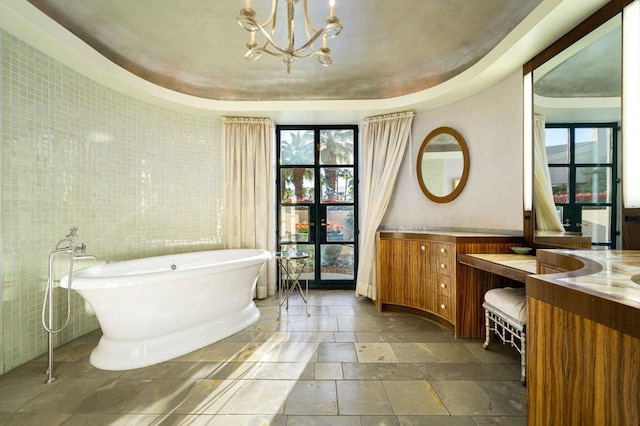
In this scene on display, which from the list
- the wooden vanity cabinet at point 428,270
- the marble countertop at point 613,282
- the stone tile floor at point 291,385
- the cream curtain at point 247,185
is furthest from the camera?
the cream curtain at point 247,185

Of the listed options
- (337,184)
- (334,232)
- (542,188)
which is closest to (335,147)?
(337,184)

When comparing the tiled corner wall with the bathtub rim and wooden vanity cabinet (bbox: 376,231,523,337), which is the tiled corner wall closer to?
the bathtub rim

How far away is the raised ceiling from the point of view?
212 centimetres

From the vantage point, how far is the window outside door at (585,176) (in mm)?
1695

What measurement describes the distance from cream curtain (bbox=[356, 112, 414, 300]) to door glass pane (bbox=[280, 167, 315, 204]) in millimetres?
847

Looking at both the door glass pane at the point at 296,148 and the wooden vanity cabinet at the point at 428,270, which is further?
the door glass pane at the point at 296,148

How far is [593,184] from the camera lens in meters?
1.79

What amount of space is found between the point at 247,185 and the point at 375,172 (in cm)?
170

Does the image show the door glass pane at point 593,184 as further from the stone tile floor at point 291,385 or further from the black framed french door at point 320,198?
the black framed french door at point 320,198

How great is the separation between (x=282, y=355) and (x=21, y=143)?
2.61 metres

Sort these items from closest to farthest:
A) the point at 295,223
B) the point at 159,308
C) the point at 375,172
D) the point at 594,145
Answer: the point at 594,145, the point at 159,308, the point at 375,172, the point at 295,223

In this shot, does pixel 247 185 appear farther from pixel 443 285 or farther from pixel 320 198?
pixel 443 285

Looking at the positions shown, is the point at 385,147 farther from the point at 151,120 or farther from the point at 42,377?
the point at 42,377

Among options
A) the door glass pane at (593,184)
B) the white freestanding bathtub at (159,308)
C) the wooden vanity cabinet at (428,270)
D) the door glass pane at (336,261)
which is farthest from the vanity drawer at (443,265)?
the white freestanding bathtub at (159,308)
